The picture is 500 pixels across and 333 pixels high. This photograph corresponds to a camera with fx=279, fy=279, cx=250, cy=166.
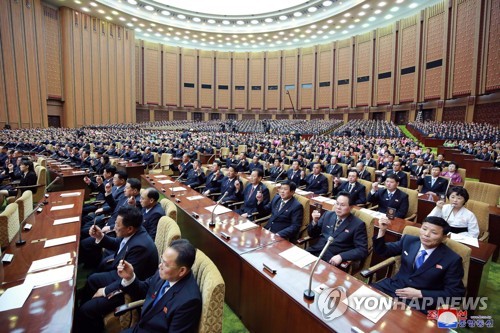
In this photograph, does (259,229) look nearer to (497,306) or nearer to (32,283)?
(32,283)

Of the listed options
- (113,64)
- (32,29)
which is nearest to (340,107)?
(113,64)

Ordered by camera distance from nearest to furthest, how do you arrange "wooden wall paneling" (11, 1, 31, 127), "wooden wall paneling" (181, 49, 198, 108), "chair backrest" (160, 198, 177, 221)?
"chair backrest" (160, 198, 177, 221) < "wooden wall paneling" (11, 1, 31, 127) < "wooden wall paneling" (181, 49, 198, 108)

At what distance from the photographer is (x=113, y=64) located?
24.1 m

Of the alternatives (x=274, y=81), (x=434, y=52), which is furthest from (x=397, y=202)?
(x=274, y=81)

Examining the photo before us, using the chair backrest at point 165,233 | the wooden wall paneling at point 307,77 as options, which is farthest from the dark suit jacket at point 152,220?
the wooden wall paneling at point 307,77

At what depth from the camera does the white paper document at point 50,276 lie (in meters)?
1.97

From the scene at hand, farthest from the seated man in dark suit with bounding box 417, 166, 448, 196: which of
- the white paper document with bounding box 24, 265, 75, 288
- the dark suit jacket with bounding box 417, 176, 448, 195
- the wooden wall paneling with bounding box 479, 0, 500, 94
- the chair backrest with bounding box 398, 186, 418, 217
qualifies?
the wooden wall paneling with bounding box 479, 0, 500, 94

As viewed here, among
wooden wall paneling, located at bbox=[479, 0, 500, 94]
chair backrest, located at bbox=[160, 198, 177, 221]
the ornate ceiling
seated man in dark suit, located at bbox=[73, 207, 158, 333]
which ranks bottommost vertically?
seated man in dark suit, located at bbox=[73, 207, 158, 333]

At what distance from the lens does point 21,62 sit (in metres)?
17.9

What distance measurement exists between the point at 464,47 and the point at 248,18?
17.4 metres

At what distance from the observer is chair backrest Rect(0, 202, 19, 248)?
8.28ft

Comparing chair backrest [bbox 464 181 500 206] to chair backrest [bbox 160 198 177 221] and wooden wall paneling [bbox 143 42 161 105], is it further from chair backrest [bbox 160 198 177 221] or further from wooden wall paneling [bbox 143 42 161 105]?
wooden wall paneling [bbox 143 42 161 105]

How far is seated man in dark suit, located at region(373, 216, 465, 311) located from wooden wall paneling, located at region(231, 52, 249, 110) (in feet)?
99.3

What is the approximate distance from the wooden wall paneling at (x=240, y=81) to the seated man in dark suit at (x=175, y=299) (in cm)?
3073
